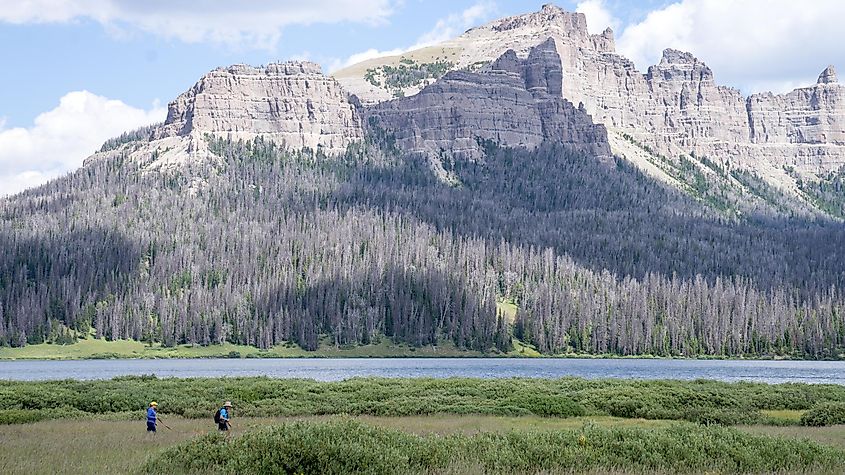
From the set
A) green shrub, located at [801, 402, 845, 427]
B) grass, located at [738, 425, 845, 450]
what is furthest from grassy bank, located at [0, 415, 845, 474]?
green shrub, located at [801, 402, 845, 427]

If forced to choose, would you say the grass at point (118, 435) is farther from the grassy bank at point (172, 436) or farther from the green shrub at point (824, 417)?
the green shrub at point (824, 417)

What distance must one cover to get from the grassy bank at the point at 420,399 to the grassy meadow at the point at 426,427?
0.13m

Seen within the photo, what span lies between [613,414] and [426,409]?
421 inches

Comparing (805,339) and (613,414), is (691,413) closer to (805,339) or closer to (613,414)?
(613,414)

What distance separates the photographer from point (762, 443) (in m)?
41.9

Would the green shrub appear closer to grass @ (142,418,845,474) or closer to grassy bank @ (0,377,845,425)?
grassy bank @ (0,377,845,425)

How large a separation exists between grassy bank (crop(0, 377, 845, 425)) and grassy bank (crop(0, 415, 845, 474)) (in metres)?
2.65

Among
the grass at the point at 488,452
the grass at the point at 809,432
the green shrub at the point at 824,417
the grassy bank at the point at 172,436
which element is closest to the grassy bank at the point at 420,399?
the green shrub at the point at 824,417

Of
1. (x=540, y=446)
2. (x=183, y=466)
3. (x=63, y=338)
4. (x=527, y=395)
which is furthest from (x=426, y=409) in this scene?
(x=63, y=338)

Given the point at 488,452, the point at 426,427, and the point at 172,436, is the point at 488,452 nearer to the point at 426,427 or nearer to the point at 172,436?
the point at 426,427

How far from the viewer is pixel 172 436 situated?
4875cm

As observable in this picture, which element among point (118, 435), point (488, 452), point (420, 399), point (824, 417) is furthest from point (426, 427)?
point (824, 417)

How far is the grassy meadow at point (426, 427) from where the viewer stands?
3700cm

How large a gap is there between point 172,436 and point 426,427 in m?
12.0
